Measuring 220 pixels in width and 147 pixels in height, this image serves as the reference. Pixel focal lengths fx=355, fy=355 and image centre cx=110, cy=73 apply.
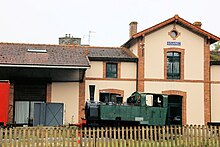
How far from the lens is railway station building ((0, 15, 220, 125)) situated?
73.8 feet

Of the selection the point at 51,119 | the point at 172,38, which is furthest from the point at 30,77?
the point at 172,38

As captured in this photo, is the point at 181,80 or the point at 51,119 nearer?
the point at 51,119

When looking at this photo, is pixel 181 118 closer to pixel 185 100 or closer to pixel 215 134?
pixel 185 100

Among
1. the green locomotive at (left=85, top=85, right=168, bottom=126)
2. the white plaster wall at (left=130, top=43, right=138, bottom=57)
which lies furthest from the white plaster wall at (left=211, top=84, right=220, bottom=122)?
the green locomotive at (left=85, top=85, right=168, bottom=126)

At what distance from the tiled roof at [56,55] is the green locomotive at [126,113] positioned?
404cm

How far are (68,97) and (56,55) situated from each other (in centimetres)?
284

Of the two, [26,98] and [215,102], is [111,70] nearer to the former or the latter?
[26,98]

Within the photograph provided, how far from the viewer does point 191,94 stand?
79.0 ft

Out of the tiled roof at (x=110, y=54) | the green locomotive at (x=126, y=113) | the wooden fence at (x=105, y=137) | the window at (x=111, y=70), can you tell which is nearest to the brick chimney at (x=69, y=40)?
the tiled roof at (x=110, y=54)

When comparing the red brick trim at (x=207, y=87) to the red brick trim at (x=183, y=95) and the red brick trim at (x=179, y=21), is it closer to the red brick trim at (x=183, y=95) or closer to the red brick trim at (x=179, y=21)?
the red brick trim at (x=179, y=21)

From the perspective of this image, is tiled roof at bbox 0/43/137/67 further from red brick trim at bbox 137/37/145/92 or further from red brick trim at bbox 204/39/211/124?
red brick trim at bbox 204/39/211/124

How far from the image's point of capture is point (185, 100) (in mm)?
23906

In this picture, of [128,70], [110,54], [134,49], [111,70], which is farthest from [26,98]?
[134,49]

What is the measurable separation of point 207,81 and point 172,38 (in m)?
3.79
